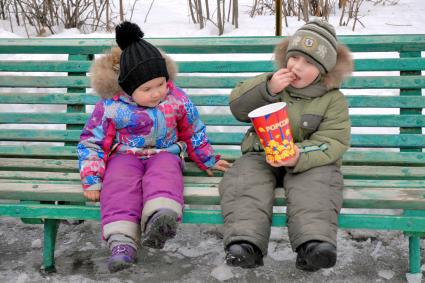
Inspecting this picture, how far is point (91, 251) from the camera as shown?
3695 mm

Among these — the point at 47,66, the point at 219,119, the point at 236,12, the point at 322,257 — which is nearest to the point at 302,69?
the point at 322,257

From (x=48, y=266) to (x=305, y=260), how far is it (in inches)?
59.2

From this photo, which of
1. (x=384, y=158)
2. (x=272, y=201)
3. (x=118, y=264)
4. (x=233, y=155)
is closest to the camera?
(x=118, y=264)

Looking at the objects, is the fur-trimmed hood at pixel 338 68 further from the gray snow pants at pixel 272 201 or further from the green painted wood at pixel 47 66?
the green painted wood at pixel 47 66

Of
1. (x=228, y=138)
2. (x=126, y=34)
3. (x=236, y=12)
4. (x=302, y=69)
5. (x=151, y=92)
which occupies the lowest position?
(x=228, y=138)

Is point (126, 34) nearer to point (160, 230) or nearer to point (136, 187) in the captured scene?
point (136, 187)

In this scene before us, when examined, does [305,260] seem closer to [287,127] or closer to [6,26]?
[287,127]

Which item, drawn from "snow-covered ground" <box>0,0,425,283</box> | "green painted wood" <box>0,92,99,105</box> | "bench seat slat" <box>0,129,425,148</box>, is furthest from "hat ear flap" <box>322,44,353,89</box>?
"green painted wood" <box>0,92,99,105</box>

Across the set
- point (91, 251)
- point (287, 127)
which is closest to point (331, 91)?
point (287, 127)

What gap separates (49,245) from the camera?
342 centimetres

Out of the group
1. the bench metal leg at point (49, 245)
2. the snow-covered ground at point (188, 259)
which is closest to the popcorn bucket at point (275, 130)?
the snow-covered ground at point (188, 259)

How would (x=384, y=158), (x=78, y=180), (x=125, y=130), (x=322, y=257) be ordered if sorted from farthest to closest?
(x=384, y=158) < (x=78, y=180) < (x=125, y=130) < (x=322, y=257)

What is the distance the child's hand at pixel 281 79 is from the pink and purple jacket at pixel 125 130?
0.49 m

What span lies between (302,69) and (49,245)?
1.57 meters
